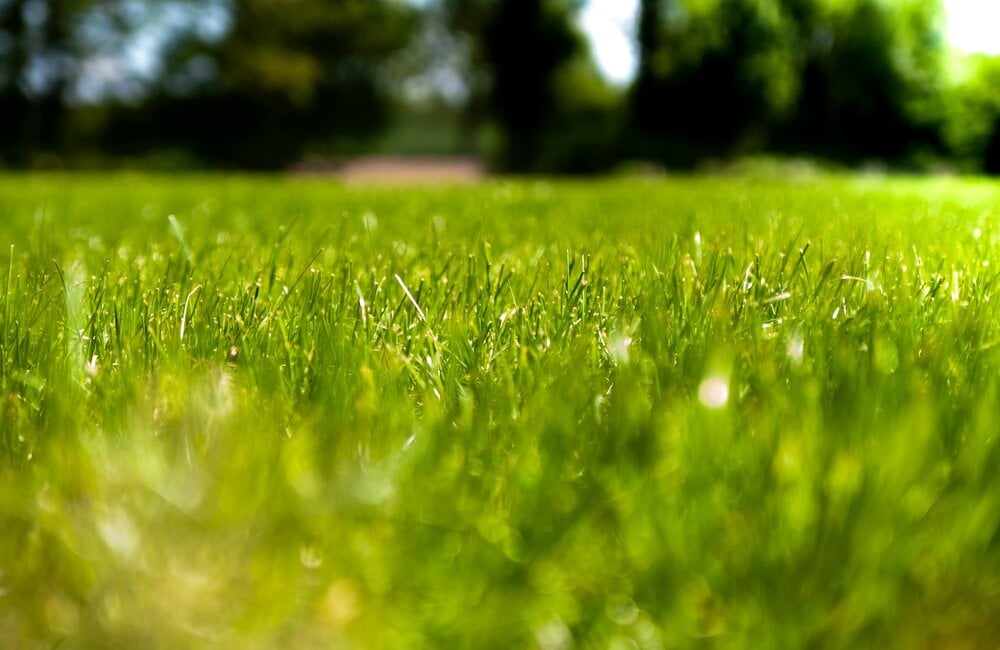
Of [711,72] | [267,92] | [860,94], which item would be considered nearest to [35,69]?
[267,92]

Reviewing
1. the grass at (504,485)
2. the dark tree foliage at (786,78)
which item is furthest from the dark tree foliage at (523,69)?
the grass at (504,485)

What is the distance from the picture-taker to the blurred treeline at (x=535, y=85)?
24.8 meters

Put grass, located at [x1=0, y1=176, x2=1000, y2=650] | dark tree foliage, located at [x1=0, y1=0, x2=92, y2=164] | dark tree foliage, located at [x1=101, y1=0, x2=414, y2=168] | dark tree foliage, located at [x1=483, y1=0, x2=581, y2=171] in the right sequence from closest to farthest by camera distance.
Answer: grass, located at [x1=0, y1=176, x2=1000, y2=650]
dark tree foliage, located at [x1=0, y1=0, x2=92, y2=164]
dark tree foliage, located at [x1=483, y1=0, x2=581, y2=171]
dark tree foliage, located at [x1=101, y1=0, x2=414, y2=168]

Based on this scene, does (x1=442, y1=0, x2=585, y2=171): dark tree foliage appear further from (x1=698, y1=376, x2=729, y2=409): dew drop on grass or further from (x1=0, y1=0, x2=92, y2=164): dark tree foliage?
(x1=698, y1=376, x2=729, y2=409): dew drop on grass

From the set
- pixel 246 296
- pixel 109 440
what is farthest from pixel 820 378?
pixel 246 296

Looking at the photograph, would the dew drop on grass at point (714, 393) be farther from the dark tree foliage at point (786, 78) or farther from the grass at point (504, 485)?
the dark tree foliage at point (786, 78)

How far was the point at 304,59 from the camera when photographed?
106ft

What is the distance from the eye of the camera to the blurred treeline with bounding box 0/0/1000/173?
2483 centimetres

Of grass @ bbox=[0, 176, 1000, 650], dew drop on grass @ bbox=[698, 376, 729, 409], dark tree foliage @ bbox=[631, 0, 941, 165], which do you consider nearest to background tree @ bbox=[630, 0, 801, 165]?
dark tree foliage @ bbox=[631, 0, 941, 165]

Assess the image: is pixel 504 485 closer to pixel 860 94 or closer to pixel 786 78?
pixel 786 78

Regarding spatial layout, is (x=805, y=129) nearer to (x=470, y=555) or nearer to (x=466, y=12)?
(x=466, y=12)

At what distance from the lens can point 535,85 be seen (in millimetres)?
28297

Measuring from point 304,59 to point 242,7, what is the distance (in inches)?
112

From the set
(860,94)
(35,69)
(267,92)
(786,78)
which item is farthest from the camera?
(267,92)
